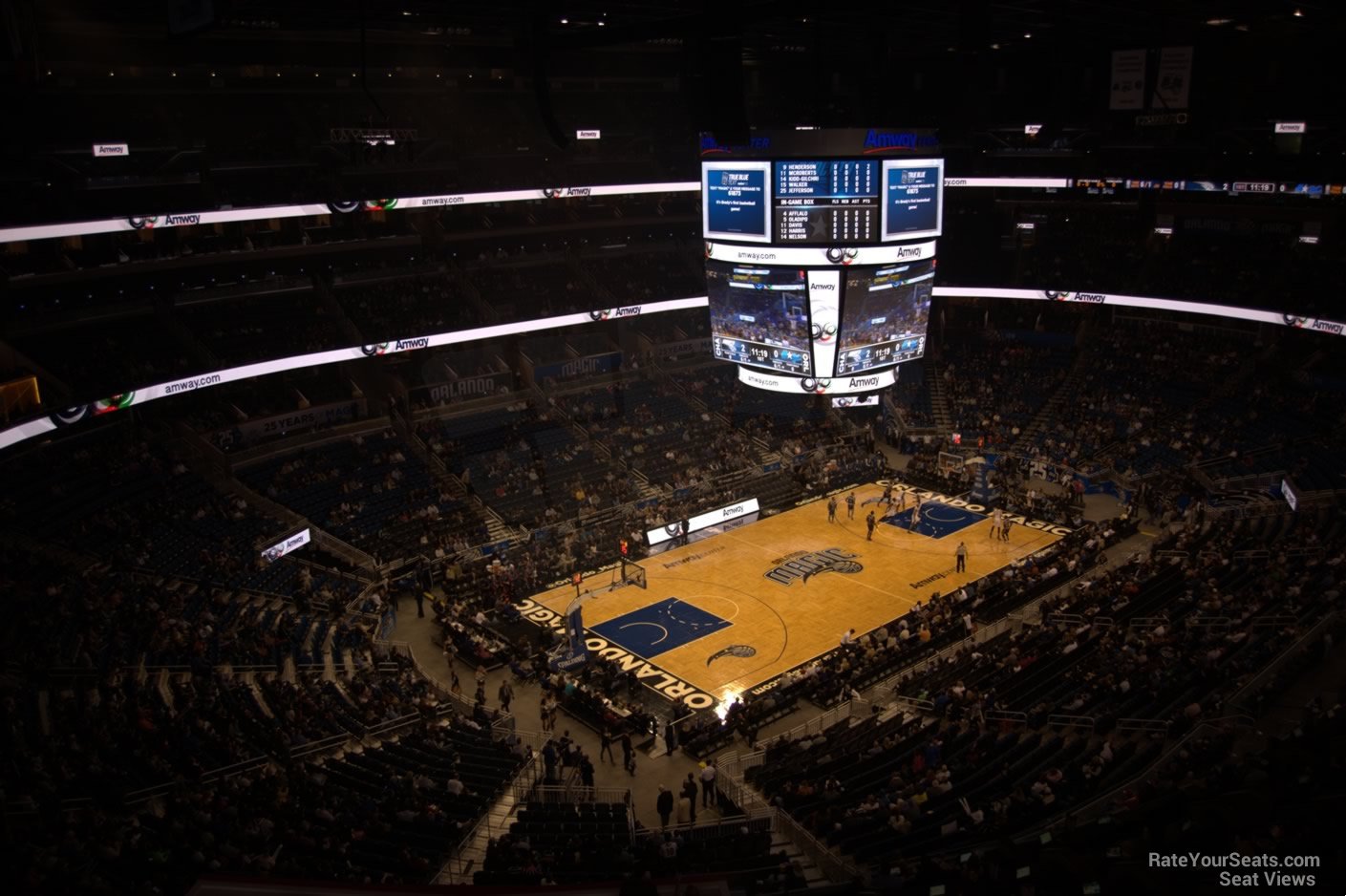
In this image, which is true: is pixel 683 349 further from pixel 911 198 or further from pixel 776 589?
pixel 911 198

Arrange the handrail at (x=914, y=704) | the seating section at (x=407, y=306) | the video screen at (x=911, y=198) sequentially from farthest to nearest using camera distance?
the seating section at (x=407, y=306)
the video screen at (x=911, y=198)
the handrail at (x=914, y=704)

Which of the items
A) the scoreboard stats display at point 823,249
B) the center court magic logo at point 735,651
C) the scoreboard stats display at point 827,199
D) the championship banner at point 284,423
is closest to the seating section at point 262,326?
the championship banner at point 284,423

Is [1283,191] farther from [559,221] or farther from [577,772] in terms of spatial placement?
[577,772]

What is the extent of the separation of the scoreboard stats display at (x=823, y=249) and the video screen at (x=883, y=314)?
0.03 meters

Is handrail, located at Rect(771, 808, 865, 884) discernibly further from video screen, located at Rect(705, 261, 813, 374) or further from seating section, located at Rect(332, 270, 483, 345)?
seating section, located at Rect(332, 270, 483, 345)

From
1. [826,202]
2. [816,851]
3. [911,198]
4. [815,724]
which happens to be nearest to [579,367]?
[826,202]

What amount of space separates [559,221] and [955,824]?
33499mm

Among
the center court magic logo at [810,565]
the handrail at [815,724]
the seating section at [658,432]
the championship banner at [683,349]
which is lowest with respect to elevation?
the center court magic logo at [810,565]

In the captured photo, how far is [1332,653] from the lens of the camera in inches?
756

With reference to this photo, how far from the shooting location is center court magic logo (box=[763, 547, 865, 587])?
29308 mm

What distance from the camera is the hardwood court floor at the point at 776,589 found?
24781 millimetres

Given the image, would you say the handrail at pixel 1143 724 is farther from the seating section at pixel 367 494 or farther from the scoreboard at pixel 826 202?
the seating section at pixel 367 494

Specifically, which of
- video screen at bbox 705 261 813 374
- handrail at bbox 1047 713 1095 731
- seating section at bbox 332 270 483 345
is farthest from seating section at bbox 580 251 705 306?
handrail at bbox 1047 713 1095 731

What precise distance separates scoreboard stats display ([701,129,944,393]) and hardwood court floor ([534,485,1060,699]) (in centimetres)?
574
